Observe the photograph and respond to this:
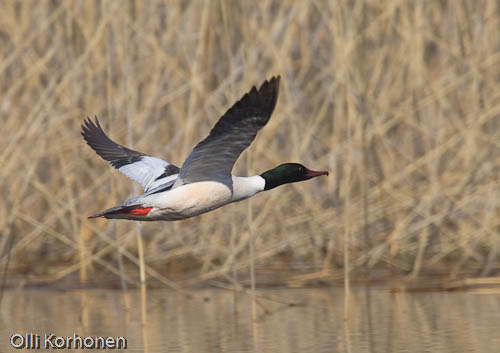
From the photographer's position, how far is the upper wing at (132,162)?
6.25 meters

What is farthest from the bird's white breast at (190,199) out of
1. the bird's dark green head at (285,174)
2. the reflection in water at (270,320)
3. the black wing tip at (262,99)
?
the reflection in water at (270,320)

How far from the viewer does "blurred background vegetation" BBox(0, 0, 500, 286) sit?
7887 millimetres

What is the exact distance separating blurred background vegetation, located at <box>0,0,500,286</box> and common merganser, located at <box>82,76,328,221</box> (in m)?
2.02

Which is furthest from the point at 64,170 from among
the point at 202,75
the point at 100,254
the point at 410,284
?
the point at 410,284

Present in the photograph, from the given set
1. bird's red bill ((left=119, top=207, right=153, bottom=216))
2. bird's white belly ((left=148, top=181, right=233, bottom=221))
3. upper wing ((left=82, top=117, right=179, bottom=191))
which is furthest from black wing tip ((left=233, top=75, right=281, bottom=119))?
upper wing ((left=82, top=117, right=179, bottom=191))

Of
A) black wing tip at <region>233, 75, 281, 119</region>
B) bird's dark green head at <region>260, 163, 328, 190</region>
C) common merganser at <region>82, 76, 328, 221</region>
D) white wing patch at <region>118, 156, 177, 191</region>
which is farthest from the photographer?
white wing patch at <region>118, 156, 177, 191</region>

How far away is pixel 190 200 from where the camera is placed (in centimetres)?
530

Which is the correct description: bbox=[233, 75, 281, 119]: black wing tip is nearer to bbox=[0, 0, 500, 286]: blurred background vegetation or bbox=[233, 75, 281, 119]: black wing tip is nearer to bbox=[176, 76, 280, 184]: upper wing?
bbox=[176, 76, 280, 184]: upper wing

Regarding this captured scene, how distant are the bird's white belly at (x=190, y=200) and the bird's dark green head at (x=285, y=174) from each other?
46cm

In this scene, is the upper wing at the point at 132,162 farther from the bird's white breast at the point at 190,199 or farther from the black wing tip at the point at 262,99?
the black wing tip at the point at 262,99

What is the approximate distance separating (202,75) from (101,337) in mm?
2693

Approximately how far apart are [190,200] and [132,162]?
1.22 metres

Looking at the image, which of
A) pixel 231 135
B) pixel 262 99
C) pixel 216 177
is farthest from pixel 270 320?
pixel 262 99

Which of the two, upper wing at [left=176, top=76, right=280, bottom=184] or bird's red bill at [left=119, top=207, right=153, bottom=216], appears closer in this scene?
upper wing at [left=176, top=76, right=280, bottom=184]
